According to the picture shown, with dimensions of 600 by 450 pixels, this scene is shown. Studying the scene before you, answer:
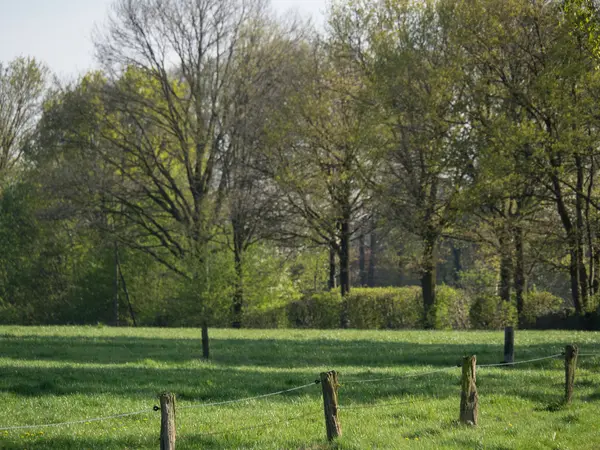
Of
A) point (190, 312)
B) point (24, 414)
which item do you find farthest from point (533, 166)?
point (24, 414)

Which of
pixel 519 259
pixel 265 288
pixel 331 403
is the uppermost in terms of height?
A: pixel 519 259

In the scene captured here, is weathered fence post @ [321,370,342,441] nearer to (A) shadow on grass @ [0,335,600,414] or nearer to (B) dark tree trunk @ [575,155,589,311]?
(A) shadow on grass @ [0,335,600,414]

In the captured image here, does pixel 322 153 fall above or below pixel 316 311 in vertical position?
above

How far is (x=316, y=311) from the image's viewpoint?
134 ft

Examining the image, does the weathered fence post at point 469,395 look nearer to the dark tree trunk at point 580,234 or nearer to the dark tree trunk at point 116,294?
the dark tree trunk at point 580,234

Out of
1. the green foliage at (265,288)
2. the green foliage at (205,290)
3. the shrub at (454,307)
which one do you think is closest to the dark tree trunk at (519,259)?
the shrub at (454,307)

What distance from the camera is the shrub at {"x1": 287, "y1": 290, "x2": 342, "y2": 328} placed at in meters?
40.2

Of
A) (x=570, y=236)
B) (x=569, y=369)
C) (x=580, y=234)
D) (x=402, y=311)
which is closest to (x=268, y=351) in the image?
(x=569, y=369)

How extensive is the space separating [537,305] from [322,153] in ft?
42.8

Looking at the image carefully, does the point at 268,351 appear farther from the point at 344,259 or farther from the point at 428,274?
the point at 344,259

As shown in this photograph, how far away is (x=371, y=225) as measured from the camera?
132ft

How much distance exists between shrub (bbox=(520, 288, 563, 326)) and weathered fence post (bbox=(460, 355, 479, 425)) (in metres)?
25.1

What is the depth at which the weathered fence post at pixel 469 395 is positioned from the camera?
11.5 m

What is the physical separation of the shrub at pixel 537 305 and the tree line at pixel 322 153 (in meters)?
0.42
